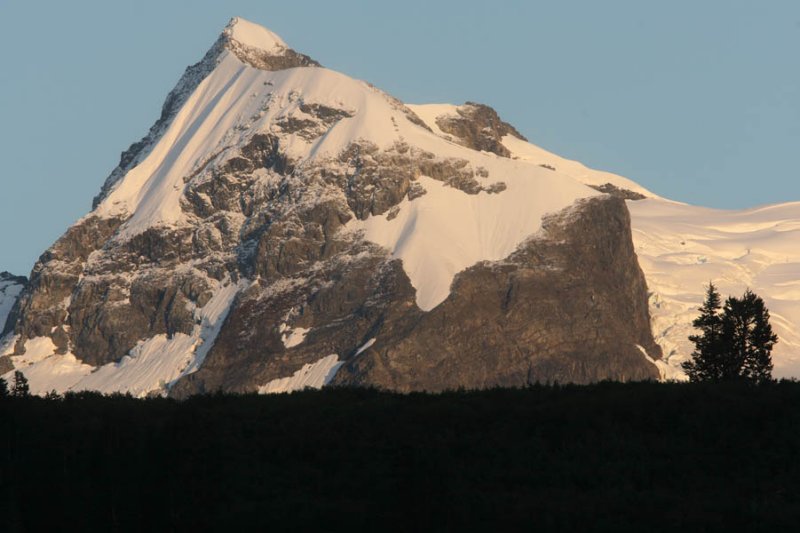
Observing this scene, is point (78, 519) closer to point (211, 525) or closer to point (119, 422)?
point (211, 525)

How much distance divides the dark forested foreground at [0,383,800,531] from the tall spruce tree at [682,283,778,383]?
30.2m

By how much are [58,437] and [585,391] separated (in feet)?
80.3

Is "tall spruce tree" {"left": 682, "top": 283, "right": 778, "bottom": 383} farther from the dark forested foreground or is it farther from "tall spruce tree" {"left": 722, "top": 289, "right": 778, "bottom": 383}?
the dark forested foreground

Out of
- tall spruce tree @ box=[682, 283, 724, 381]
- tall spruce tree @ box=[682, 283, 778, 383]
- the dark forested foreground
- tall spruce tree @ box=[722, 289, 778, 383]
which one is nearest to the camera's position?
the dark forested foreground

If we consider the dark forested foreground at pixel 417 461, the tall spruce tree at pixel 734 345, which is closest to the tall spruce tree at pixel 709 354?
the tall spruce tree at pixel 734 345

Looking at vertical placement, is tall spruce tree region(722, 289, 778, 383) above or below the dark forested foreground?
above

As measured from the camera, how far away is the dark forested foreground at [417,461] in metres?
78.1

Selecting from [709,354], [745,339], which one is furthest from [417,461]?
[745,339]

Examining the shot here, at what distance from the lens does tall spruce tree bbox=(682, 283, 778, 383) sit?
12838 centimetres

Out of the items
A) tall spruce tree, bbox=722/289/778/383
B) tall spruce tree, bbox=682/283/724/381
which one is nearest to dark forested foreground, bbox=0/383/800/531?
tall spruce tree, bbox=682/283/724/381

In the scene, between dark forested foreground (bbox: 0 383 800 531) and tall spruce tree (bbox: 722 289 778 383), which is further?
tall spruce tree (bbox: 722 289 778 383)

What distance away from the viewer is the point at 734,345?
428ft

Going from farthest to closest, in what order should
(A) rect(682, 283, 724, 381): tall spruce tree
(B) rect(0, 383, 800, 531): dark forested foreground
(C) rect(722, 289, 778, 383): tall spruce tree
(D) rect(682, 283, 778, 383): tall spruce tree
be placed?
(C) rect(722, 289, 778, 383): tall spruce tree
(D) rect(682, 283, 778, 383): tall spruce tree
(A) rect(682, 283, 724, 381): tall spruce tree
(B) rect(0, 383, 800, 531): dark forested foreground

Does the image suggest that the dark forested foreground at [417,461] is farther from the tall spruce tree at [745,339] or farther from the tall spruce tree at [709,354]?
the tall spruce tree at [745,339]
